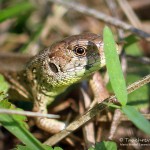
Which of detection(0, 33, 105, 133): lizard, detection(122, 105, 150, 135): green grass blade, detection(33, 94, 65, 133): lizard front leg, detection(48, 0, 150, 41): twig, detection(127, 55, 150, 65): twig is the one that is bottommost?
detection(122, 105, 150, 135): green grass blade

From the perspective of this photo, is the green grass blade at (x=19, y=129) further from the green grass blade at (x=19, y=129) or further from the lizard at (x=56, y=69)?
the lizard at (x=56, y=69)

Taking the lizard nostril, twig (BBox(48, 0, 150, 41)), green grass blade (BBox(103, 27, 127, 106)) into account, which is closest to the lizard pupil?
the lizard nostril

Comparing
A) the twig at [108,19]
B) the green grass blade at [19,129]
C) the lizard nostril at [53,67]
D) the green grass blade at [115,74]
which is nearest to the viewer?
the green grass blade at [115,74]

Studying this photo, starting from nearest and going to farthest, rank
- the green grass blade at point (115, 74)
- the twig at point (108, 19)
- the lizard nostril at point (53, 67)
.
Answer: the green grass blade at point (115, 74) < the lizard nostril at point (53, 67) < the twig at point (108, 19)

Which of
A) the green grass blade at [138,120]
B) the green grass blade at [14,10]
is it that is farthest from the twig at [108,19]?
the green grass blade at [138,120]

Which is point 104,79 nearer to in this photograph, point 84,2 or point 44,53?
point 44,53

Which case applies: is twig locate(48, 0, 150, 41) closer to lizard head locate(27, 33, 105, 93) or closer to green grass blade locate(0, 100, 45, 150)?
lizard head locate(27, 33, 105, 93)

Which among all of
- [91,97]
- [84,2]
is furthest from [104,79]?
[84,2]
